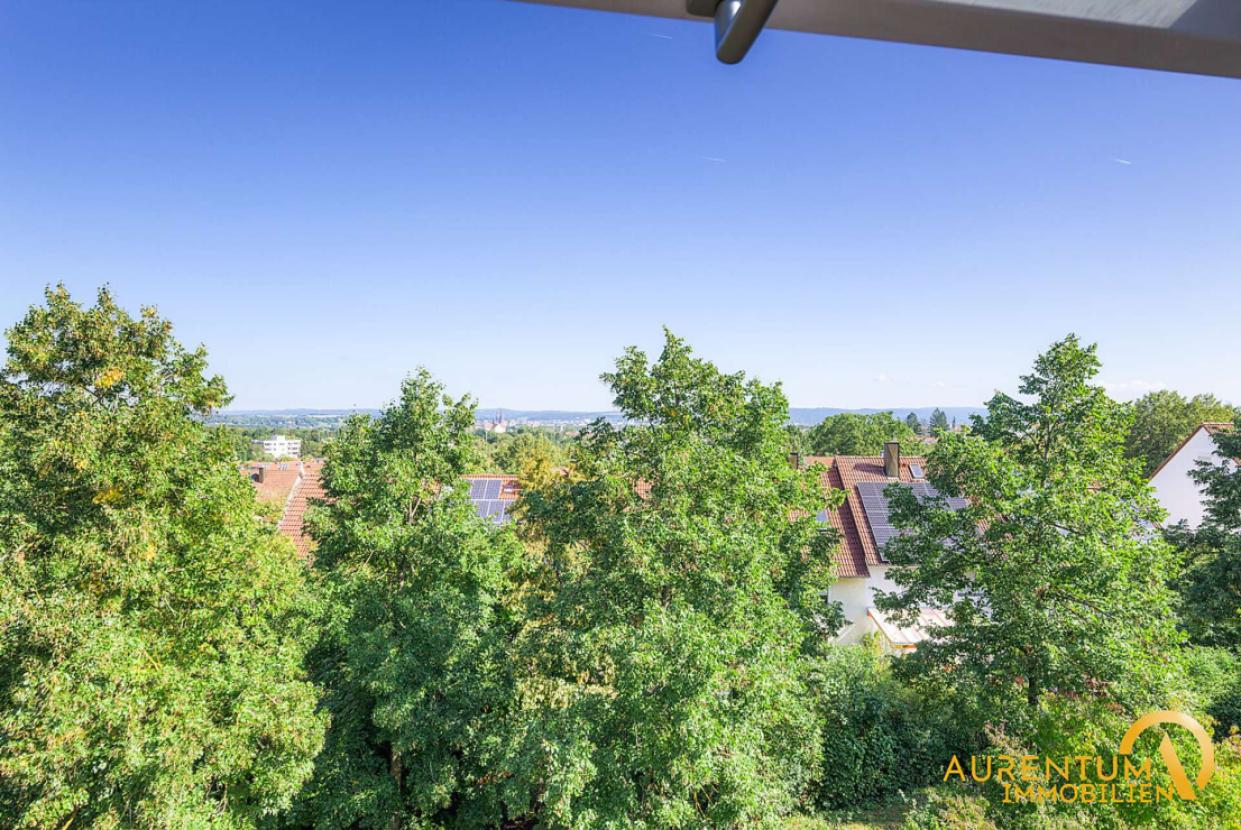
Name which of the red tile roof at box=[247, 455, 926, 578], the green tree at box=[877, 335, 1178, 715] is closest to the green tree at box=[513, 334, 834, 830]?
the green tree at box=[877, 335, 1178, 715]

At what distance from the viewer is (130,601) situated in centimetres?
665

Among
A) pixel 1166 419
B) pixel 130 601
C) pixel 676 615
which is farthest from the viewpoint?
pixel 1166 419

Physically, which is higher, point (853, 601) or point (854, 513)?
point (854, 513)

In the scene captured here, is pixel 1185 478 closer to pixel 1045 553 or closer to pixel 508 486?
pixel 1045 553

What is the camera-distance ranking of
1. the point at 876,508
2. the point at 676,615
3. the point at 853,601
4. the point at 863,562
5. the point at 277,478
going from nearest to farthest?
the point at 676,615 < the point at 853,601 < the point at 863,562 < the point at 876,508 < the point at 277,478

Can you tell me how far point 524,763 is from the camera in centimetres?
674

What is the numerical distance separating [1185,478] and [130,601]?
26.0 metres

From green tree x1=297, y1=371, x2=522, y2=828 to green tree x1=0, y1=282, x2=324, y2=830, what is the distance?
139 centimetres

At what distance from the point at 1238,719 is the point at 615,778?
12.0 metres

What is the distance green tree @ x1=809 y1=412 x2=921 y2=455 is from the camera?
44.5 m

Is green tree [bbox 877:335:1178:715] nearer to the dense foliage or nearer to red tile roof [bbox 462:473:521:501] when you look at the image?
the dense foliage

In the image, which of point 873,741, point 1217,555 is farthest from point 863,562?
point 1217,555

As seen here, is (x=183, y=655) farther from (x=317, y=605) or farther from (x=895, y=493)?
(x=895, y=493)

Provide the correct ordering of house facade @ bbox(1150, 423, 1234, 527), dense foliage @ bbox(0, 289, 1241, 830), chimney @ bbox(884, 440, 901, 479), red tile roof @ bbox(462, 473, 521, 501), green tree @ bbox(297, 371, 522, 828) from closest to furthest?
dense foliage @ bbox(0, 289, 1241, 830) → green tree @ bbox(297, 371, 522, 828) → house facade @ bbox(1150, 423, 1234, 527) → red tile roof @ bbox(462, 473, 521, 501) → chimney @ bbox(884, 440, 901, 479)
